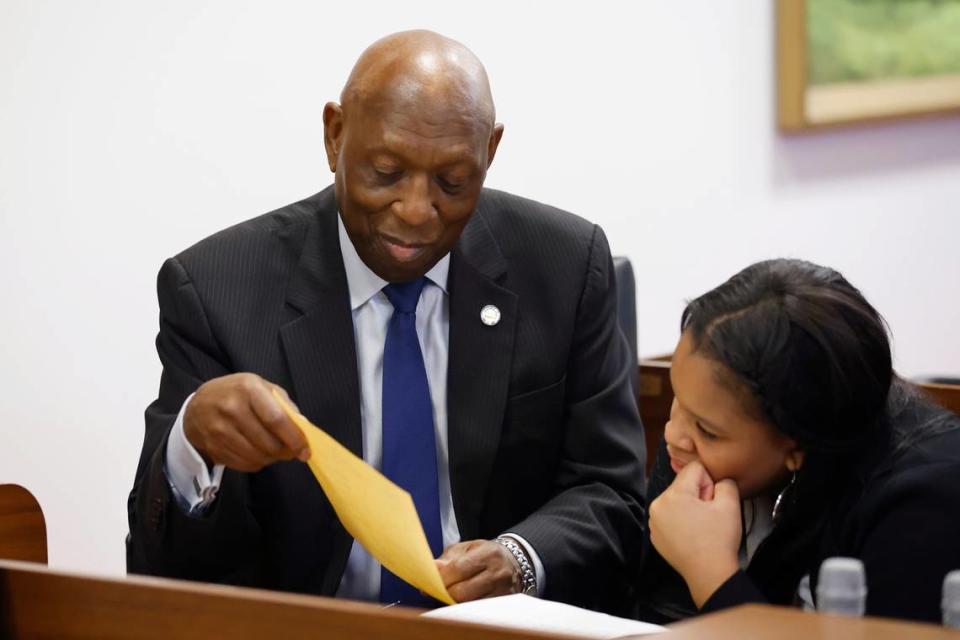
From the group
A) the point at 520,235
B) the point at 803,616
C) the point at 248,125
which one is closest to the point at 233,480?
the point at 520,235

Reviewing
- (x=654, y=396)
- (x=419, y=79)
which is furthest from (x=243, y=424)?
(x=654, y=396)

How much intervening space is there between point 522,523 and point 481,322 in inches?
12.8

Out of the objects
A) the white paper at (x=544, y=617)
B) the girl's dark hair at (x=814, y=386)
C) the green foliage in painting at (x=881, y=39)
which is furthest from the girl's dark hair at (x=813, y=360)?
the green foliage in painting at (x=881, y=39)

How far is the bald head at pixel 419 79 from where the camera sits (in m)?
2.10

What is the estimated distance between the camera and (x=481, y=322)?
2279 mm

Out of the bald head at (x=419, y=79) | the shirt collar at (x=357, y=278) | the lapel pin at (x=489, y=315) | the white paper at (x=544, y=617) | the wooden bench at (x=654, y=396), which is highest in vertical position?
the bald head at (x=419, y=79)

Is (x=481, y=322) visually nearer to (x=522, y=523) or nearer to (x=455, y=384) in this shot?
(x=455, y=384)

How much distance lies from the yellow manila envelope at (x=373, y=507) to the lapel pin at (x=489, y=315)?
596 mm

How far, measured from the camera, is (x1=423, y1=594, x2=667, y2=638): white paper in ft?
4.98

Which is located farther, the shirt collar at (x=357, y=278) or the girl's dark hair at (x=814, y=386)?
the shirt collar at (x=357, y=278)

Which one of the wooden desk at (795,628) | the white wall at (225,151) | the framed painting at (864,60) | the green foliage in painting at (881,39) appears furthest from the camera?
the green foliage in painting at (881,39)

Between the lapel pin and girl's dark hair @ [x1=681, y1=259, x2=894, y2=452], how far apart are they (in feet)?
1.59

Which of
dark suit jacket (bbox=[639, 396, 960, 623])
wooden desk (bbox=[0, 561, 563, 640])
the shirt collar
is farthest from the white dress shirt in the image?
wooden desk (bbox=[0, 561, 563, 640])

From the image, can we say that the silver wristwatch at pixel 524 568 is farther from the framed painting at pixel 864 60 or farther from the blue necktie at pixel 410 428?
the framed painting at pixel 864 60
